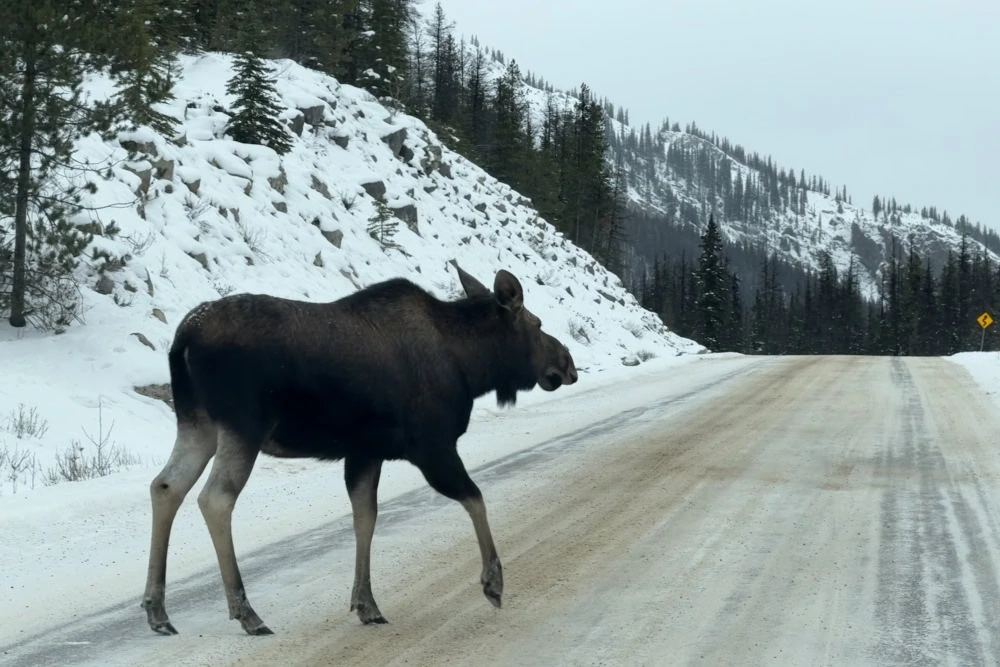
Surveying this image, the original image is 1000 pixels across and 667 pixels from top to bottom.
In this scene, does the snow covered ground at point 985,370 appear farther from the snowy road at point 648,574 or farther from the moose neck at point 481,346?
the moose neck at point 481,346

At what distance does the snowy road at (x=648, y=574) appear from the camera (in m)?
4.56

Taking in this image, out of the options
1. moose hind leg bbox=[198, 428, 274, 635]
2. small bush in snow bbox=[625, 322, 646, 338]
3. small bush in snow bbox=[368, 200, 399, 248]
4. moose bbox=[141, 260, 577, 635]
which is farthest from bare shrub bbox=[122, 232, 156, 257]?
small bush in snow bbox=[625, 322, 646, 338]

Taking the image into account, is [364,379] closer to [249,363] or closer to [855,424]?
[249,363]

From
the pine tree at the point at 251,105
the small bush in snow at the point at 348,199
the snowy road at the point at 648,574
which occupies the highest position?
the pine tree at the point at 251,105

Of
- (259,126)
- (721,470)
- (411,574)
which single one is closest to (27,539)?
(411,574)

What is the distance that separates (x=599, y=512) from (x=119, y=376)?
21.4ft

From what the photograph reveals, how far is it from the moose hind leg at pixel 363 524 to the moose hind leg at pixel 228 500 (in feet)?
1.89

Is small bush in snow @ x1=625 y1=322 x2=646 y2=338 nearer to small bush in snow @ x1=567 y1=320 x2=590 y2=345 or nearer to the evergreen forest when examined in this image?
small bush in snow @ x1=567 y1=320 x2=590 y2=345

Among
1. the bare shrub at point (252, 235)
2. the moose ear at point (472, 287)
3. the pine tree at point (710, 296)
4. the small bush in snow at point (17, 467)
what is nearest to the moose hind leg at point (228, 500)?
the moose ear at point (472, 287)

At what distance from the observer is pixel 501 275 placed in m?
5.57

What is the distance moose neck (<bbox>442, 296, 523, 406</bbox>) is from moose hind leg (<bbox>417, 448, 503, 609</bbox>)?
25.8 inches

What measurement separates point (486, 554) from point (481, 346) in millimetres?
1271

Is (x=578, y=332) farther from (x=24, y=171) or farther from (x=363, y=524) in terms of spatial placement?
(x=363, y=524)

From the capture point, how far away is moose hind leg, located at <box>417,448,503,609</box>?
4.90 metres
